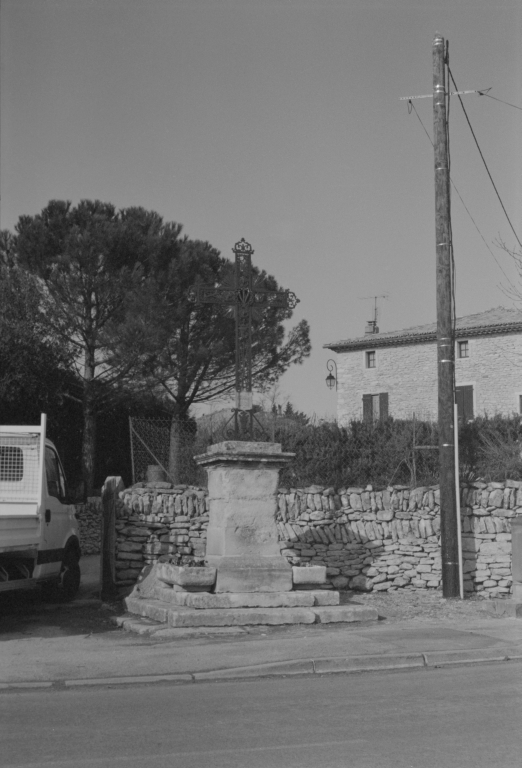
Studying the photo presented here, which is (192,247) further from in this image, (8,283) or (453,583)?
(453,583)

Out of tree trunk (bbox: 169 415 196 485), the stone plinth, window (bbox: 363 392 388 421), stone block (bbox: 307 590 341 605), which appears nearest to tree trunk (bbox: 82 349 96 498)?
tree trunk (bbox: 169 415 196 485)

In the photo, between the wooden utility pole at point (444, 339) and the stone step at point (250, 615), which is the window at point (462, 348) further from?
the stone step at point (250, 615)

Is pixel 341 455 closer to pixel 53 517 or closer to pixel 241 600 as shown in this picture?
pixel 53 517

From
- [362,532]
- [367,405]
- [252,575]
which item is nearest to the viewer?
[252,575]

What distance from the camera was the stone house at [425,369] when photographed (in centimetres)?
4170

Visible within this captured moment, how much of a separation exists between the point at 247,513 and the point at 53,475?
365 centimetres

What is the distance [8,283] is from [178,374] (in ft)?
19.1

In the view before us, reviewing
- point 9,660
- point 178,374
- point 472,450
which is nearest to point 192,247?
point 178,374

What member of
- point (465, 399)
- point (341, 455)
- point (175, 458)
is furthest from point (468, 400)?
point (175, 458)

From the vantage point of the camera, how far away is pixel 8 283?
26.5m

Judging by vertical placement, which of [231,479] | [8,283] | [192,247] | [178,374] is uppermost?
[192,247]

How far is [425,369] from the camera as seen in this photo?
145ft

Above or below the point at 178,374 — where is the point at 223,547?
below

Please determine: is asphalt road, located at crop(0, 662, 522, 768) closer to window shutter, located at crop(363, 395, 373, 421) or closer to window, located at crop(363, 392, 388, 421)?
window, located at crop(363, 392, 388, 421)
